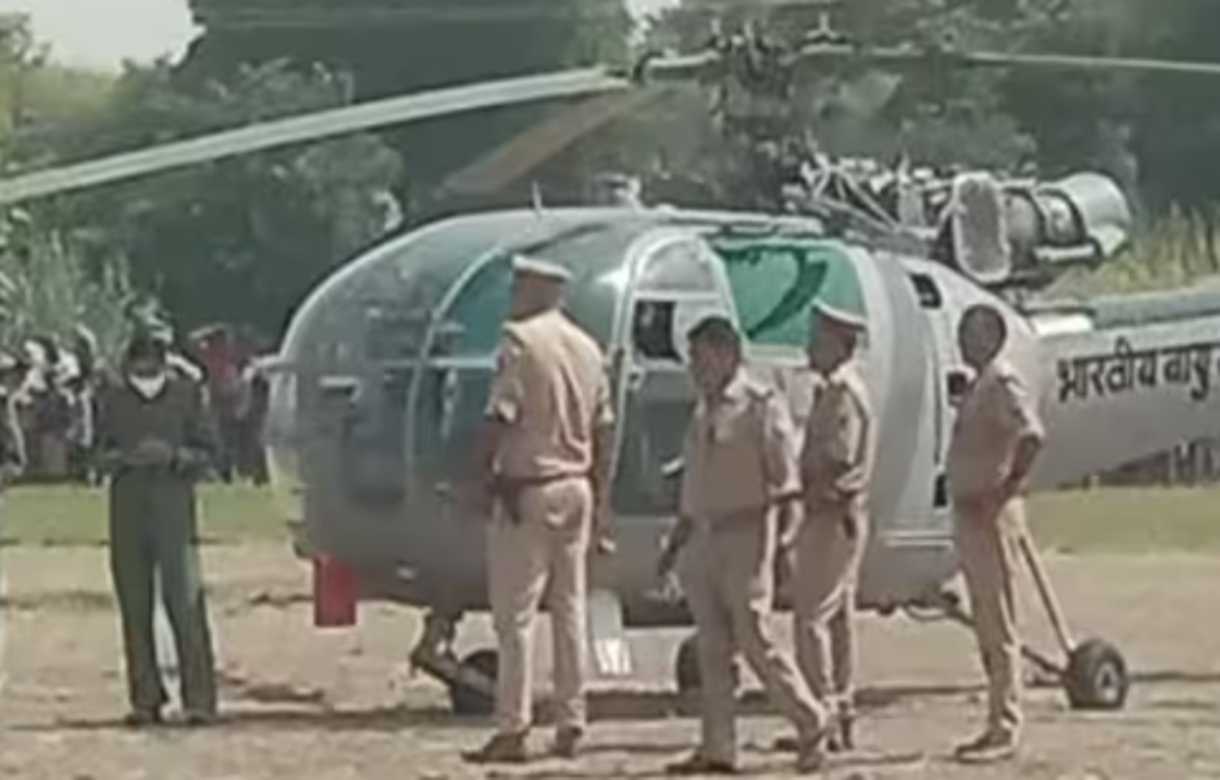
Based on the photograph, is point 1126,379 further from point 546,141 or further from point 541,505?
point 541,505

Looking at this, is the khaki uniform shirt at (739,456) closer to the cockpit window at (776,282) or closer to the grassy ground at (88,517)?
the cockpit window at (776,282)

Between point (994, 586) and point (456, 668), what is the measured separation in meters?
3.16

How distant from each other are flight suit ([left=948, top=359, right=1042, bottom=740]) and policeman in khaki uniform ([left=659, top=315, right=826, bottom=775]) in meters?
0.84

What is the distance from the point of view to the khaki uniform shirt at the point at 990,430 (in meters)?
15.3

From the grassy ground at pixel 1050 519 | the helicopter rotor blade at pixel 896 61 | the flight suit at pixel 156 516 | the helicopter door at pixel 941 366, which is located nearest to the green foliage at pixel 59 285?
the grassy ground at pixel 1050 519

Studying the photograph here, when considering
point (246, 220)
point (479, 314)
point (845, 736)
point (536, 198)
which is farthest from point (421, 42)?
point (845, 736)

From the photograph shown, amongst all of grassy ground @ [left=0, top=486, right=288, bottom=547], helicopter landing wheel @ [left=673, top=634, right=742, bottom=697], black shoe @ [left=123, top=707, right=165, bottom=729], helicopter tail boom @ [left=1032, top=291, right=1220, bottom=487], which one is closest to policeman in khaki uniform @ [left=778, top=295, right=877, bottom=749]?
helicopter landing wheel @ [left=673, top=634, right=742, bottom=697]

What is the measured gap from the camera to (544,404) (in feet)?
49.0

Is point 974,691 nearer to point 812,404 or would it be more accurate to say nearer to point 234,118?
point 812,404

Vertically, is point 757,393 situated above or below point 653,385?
above

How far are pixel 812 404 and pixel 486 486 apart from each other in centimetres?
136

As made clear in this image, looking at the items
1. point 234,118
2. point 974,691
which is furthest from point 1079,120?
point 974,691

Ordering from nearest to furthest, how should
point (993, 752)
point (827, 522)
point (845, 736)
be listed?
point (827, 522) < point (993, 752) < point (845, 736)

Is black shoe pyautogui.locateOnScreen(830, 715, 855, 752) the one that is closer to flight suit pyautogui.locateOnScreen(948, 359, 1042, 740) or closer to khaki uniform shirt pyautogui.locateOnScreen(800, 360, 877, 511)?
flight suit pyautogui.locateOnScreen(948, 359, 1042, 740)
